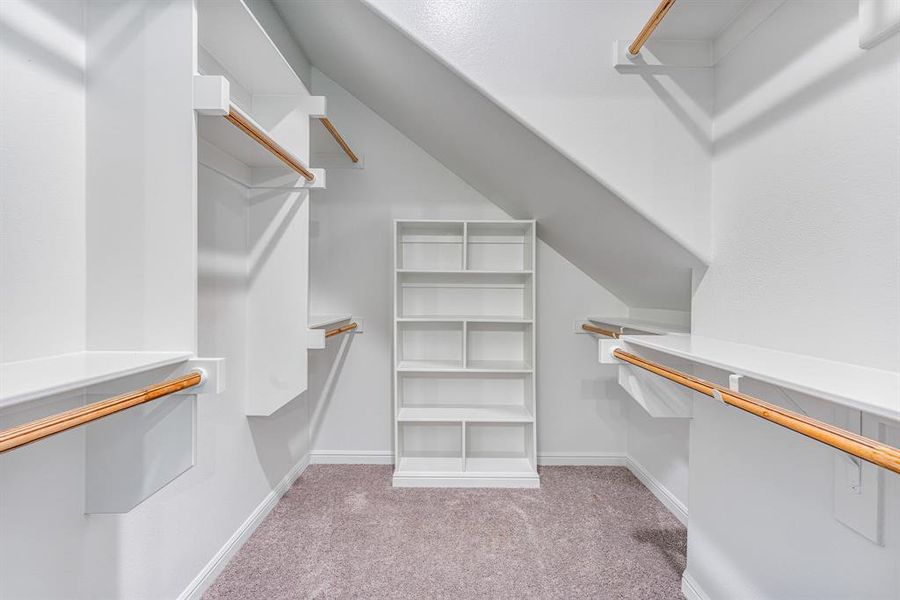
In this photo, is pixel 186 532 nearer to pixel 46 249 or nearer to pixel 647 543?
pixel 46 249

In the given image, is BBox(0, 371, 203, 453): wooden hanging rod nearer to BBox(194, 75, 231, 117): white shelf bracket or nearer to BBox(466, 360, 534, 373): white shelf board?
BBox(194, 75, 231, 117): white shelf bracket

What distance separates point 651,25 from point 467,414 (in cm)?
194

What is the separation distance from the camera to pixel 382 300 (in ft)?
8.49

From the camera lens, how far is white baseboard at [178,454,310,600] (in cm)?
144

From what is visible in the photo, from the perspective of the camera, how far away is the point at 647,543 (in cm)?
178

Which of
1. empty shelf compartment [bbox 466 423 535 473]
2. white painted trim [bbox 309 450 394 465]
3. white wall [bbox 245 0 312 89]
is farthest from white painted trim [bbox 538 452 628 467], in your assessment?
white wall [bbox 245 0 312 89]

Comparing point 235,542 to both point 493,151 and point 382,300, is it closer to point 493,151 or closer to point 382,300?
point 382,300

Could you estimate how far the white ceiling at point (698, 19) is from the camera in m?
1.21

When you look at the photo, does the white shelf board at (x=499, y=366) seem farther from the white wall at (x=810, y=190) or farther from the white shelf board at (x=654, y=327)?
the white wall at (x=810, y=190)

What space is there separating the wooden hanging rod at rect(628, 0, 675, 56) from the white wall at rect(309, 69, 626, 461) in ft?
→ 4.29

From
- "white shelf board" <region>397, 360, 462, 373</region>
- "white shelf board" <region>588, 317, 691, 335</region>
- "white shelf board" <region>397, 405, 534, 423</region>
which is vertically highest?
"white shelf board" <region>588, 317, 691, 335</region>


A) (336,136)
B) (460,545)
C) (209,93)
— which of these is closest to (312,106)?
(336,136)

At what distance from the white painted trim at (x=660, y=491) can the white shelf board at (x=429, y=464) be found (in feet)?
3.40

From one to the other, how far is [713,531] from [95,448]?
5.82 feet
